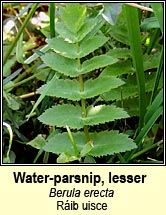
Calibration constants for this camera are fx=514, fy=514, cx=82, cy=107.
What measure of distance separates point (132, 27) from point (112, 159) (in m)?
0.17

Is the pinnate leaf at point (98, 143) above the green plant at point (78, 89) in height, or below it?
below

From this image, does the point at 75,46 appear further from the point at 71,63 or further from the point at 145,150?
the point at 145,150

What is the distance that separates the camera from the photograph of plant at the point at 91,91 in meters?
0.59

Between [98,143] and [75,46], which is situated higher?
[75,46]

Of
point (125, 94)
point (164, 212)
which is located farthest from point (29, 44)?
point (164, 212)

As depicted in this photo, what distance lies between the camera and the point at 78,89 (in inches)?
23.7

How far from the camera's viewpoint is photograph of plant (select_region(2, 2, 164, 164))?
592mm

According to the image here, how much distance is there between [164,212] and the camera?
0.62 meters

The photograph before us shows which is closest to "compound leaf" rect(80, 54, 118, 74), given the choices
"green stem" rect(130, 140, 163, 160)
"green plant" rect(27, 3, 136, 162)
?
"green plant" rect(27, 3, 136, 162)

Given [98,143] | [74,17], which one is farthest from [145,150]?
[74,17]

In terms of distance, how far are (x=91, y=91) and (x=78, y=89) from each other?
0.02 m

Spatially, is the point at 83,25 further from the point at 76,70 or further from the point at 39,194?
the point at 39,194

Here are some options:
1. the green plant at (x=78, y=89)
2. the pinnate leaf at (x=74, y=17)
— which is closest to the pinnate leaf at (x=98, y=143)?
the green plant at (x=78, y=89)

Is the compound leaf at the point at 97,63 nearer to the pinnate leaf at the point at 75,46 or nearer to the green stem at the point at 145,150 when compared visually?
the pinnate leaf at the point at 75,46
